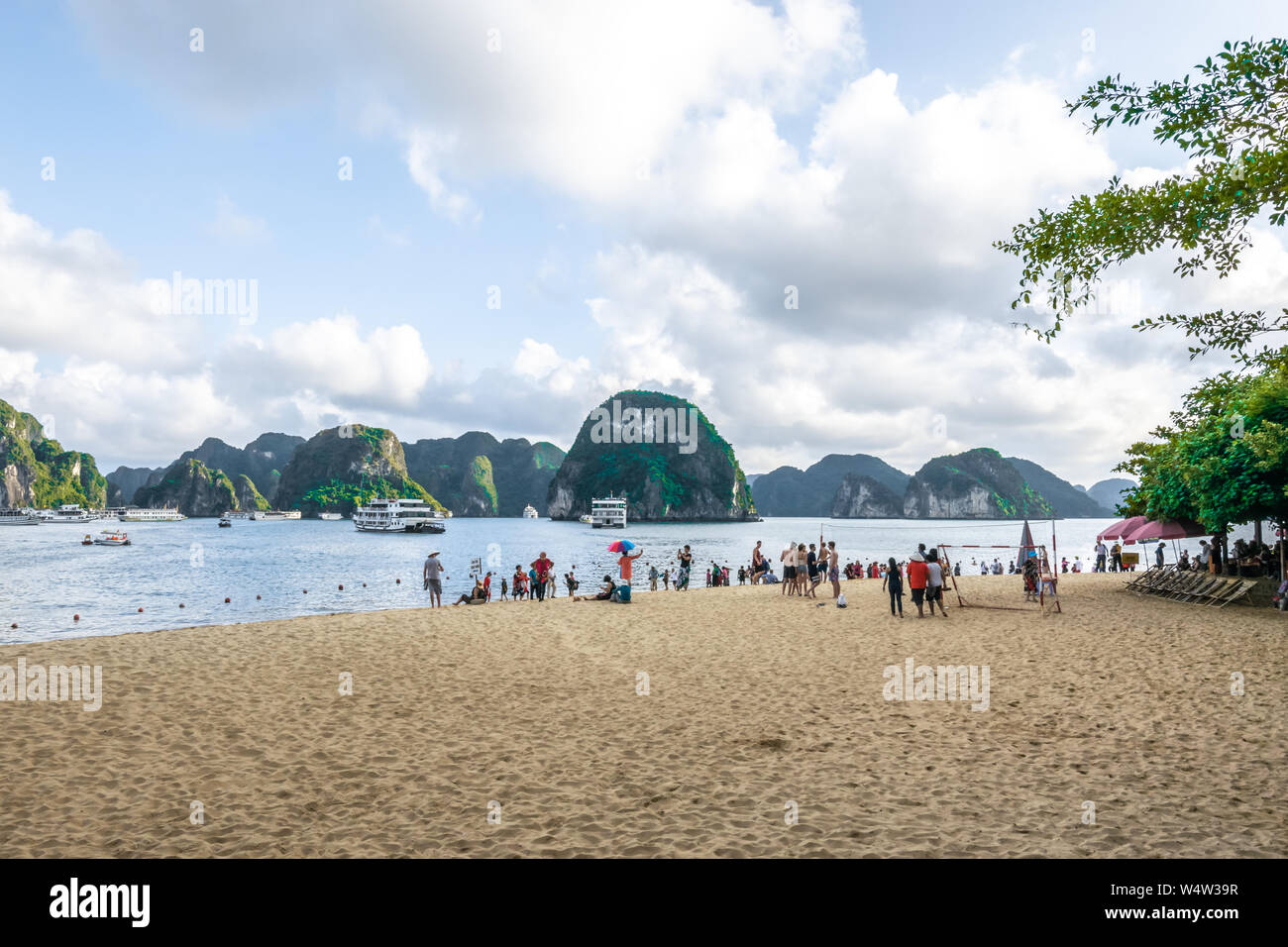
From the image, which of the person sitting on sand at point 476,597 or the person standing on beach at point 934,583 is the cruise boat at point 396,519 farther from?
the person standing on beach at point 934,583

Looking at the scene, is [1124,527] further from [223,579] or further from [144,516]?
[144,516]

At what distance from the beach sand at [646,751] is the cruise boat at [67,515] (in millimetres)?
222672

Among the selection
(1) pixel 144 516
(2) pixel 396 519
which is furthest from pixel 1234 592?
(1) pixel 144 516

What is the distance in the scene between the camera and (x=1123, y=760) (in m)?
7.22

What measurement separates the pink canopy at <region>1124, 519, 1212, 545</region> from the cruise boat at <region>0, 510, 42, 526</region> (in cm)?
22046

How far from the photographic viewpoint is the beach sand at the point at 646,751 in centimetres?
549

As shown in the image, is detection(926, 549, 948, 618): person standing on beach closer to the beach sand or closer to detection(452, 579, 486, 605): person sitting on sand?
the beach sand

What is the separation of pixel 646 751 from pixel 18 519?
22359 cm

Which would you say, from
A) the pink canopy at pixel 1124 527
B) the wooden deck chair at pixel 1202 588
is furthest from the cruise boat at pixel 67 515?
the wooden deck chair at pixel 1202 588

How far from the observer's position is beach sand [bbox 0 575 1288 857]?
5.49m
